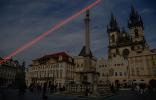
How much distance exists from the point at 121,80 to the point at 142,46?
16884 millimetres

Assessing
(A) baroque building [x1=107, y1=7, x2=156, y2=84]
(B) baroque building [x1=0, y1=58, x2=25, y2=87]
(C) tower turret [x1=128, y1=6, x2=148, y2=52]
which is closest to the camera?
(A) baroque building [x1=107, y1=7, x2=156, y2=84]

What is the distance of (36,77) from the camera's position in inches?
2344

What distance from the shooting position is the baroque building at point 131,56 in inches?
2026

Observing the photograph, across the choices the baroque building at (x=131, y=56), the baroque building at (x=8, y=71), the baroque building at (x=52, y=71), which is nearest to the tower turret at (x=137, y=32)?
the baroque building at (x=131, y=56)

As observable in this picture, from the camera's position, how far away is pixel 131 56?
55.2 m

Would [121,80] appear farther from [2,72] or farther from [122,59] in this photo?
[2,72]

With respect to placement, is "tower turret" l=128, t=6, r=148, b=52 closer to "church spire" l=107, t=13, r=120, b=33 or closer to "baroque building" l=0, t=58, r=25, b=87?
"church spire" l=107, t=13, r=120, b=33

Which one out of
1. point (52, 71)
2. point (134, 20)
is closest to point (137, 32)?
point (134, 20)

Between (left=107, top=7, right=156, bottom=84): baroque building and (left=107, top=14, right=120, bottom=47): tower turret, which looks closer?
(left=107, top=7, right=156, bottom=84): baroque building

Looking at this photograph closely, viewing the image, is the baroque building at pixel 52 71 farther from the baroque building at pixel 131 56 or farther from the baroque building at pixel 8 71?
the baroque building at pixel 131 56

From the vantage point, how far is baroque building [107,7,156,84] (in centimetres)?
5147

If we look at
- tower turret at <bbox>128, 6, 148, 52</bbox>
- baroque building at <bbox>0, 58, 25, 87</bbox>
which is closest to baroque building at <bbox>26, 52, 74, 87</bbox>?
baroque building at <bbox>0, 58, 25, 87</bbox>

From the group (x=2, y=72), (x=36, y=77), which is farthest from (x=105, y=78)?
(x=2, y=72)

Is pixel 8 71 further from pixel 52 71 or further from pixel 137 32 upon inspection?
pixel 137 32
